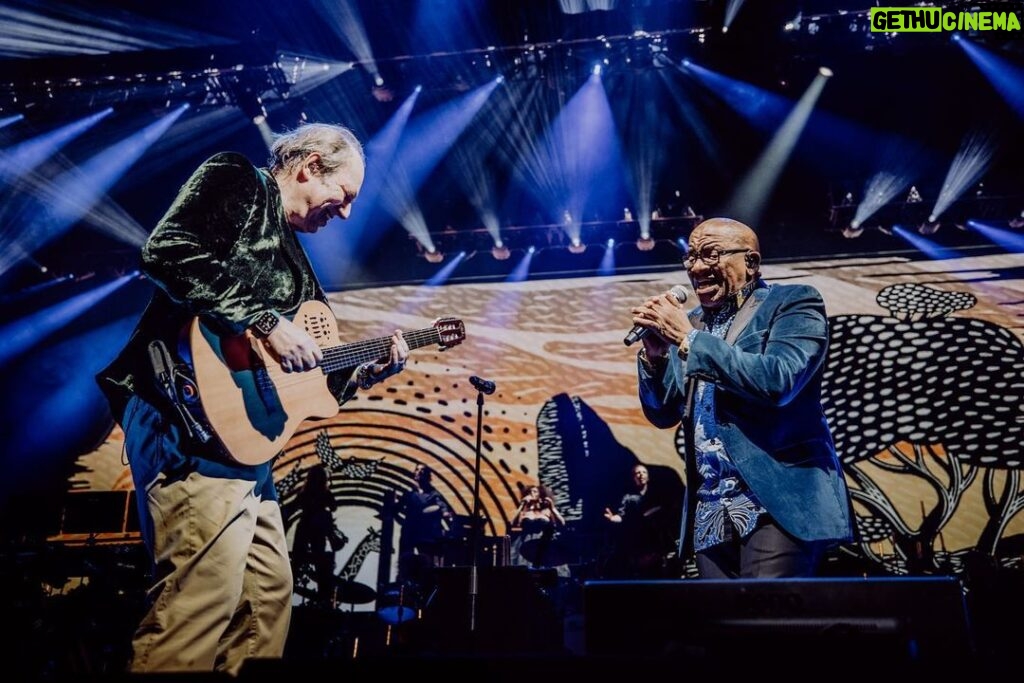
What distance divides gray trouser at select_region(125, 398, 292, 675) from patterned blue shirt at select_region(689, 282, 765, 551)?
1515 mm

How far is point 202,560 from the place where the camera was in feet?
6.98

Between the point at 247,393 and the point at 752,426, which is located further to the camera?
the point at 247,393

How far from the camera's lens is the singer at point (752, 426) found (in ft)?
6.95

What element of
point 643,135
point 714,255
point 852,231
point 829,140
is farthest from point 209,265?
point 829,140

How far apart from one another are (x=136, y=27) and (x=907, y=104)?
8.73 m

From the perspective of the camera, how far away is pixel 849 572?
21.0 ft

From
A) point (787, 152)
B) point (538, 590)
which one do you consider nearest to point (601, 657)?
point (538, 590)

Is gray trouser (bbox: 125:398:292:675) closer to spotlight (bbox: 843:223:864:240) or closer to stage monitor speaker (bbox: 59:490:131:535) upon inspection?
stage monitor speaker (bbox: 59:490:131:535)

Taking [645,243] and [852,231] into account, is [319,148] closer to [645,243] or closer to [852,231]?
[645,243]

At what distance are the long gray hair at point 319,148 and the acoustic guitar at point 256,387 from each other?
61 centimetres

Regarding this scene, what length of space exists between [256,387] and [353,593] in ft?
17.1

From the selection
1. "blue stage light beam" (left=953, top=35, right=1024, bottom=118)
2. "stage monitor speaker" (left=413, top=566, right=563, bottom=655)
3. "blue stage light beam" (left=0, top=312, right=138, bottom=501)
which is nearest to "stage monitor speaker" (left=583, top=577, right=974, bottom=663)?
"stage monitor speaker" (left=413, top=566, right=563, bottom=655)

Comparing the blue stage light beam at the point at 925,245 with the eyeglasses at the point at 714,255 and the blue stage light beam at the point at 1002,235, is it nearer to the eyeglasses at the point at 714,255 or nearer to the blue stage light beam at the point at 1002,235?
the blue stage light beam at the point at 1002,235

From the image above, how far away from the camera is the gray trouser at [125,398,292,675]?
6.64 ft
